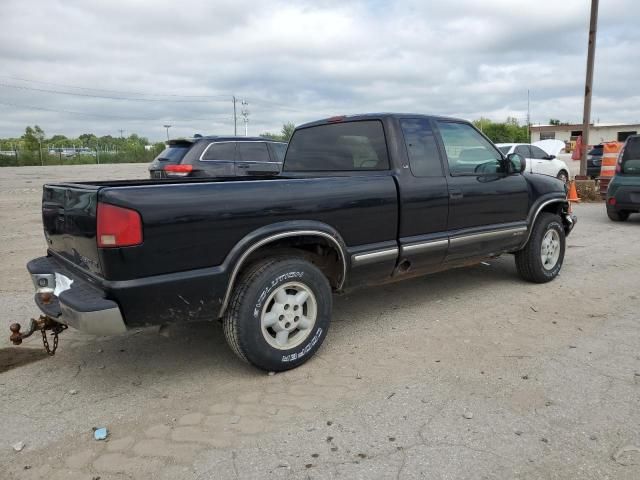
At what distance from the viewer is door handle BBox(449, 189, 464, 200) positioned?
4.50 metres

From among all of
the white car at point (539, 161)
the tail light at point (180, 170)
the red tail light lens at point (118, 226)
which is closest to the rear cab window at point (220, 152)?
the tail light at point (180, 170)

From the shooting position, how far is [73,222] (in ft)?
10.6

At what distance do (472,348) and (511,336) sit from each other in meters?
0.45

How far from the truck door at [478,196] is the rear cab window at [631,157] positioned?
5651 mm

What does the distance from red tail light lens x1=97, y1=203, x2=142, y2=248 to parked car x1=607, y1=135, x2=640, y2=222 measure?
955 centimetres

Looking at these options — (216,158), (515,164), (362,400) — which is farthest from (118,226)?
(216,158)

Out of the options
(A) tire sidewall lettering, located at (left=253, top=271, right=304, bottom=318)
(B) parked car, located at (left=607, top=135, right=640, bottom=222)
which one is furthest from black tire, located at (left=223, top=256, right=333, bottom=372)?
(B) parked car, located at (left=607, top=135, right=640, bottom=222)

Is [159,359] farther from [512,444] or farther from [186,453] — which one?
[512,444]

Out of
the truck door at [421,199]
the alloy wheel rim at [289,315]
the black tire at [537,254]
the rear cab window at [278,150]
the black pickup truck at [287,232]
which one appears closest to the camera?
the black pickup truck at [287,232]

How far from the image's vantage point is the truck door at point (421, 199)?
4.18 meters

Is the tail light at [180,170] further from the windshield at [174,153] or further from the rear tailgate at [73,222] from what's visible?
the rear tailgate at [73,222]

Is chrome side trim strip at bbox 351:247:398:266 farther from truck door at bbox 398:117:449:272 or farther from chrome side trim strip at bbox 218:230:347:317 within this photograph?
chrome side trim strip at bbox 218:230:347:317

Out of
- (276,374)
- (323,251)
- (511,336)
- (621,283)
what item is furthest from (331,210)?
(621,283)

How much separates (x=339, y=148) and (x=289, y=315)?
1.84m
